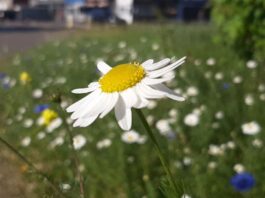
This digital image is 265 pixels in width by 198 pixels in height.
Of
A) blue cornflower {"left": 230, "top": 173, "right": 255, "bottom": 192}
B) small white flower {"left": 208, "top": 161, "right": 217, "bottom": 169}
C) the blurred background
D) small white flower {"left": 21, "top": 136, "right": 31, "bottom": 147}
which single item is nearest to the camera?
blue cornflower {"left": 230, "top": 173, "right": 255, "bottom": 192}

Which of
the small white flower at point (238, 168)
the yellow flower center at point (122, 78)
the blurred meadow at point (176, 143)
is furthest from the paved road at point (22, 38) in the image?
the yellow flower center at point (122, 78)

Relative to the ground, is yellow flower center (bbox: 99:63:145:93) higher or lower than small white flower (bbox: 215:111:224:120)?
higher

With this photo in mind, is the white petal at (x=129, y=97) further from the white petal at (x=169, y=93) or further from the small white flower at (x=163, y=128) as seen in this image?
the small white flower at (x=163, y=128)

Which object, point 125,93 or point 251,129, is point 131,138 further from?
point 125,93

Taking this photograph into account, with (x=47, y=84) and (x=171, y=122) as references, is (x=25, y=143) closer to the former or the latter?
(x=171, y=122)

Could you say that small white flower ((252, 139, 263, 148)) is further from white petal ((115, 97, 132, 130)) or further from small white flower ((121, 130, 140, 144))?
white petal ((115, 97, 132, 130))

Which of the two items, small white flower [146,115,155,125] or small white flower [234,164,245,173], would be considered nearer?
small white flower [234,164,245,173]

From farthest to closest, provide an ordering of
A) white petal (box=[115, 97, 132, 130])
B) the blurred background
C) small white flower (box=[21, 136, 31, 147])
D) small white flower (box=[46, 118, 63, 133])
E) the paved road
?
the paved road < small white flower (box=[21, 136, 31, 147]) < small white flower (box=[46, 118, 63, 133]) < the blurred background < white petal (box=[115, 97, 132, 130])

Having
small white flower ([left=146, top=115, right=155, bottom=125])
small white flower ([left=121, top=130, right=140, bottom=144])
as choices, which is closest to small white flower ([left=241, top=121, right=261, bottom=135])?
small white flower ([left=121, top=130, right=140, bottom=144])
